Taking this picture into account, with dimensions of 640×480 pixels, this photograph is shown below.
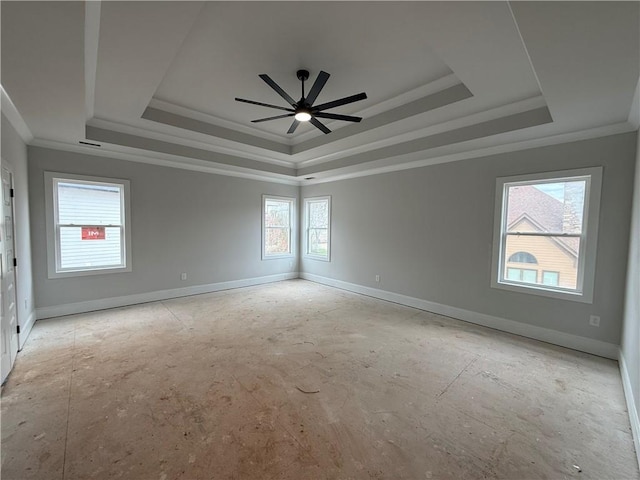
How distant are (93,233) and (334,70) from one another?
4.54 meters

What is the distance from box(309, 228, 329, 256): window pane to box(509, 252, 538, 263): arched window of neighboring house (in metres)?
3.84

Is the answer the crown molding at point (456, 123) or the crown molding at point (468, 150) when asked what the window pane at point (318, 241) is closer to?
the crown molding at point (468, 150)

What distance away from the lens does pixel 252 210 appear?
21.5 feet

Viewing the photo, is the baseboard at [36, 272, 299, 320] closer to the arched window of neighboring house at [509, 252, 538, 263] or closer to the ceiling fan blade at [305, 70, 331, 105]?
the ceiling fan blade at [305, 70, 331, 105]

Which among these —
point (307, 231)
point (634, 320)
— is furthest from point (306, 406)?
point (307, 231)

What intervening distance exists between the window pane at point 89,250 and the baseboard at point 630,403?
21.2 ft

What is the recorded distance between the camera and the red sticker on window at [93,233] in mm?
4516

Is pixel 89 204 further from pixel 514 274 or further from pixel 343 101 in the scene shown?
pixel 514 274

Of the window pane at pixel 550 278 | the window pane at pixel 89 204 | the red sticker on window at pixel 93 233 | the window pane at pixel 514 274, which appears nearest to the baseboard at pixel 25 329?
the red sticker on window at pixel 93 233

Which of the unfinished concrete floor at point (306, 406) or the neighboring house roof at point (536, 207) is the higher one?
the neighboring house roof at point (536, 207)

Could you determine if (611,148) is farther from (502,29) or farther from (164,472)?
(164,472)

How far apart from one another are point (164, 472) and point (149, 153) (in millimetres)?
4549

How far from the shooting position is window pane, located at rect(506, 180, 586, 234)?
137 inches

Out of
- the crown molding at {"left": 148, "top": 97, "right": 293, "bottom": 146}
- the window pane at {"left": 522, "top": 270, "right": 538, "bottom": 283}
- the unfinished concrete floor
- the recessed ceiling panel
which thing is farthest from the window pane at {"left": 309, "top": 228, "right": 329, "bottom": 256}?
the window pane at {"left": 522, "top": 270, "right": 538, "bottom": 283}
